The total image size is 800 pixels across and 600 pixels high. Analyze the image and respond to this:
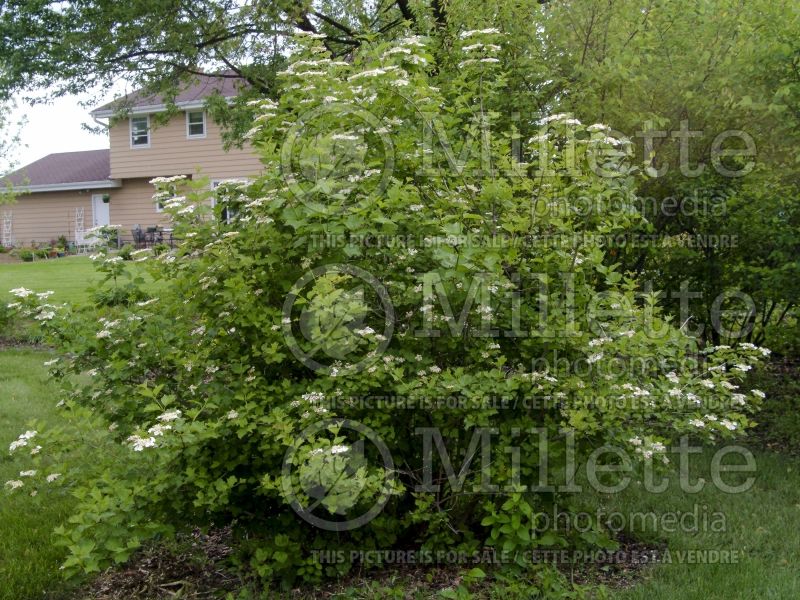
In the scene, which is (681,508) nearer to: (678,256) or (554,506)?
(554,506)

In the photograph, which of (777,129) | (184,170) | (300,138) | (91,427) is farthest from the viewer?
(184,170)

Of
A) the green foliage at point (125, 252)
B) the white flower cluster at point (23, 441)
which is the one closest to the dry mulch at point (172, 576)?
the white flower cluster at point (23, 441)

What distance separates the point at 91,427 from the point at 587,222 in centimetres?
278

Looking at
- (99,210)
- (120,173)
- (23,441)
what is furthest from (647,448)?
(99,210)

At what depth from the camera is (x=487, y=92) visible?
466cm

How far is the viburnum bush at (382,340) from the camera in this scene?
11.8 feet

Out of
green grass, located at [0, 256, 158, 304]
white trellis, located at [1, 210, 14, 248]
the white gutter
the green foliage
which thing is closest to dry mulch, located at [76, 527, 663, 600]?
the green foliage

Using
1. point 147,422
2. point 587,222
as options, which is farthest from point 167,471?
point 587,222

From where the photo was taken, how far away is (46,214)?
2872 cm

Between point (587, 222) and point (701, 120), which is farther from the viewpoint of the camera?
point (701, 120)

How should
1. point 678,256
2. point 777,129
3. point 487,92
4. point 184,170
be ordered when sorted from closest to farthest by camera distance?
point 487,92 < point 777,129 < point 678,256 < point 184,170

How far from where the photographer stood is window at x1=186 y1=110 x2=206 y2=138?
2402 cm

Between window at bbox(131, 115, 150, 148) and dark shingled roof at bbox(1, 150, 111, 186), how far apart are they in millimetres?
2103

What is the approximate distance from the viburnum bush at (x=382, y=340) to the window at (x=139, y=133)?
22773 millimetres
